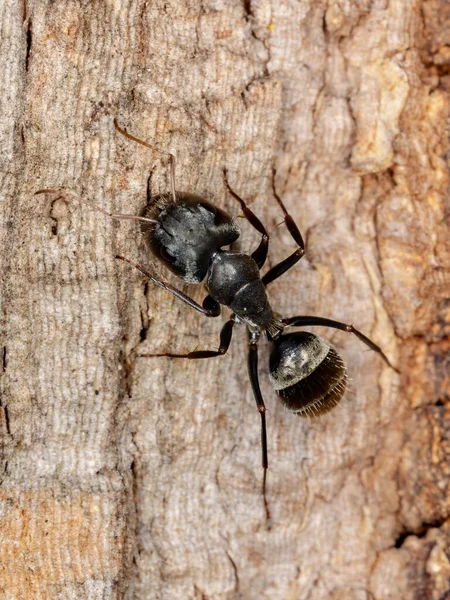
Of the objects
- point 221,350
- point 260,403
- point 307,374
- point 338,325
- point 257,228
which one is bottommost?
point 260,403

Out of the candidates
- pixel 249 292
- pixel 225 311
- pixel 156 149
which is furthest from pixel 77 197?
pixel 225 311

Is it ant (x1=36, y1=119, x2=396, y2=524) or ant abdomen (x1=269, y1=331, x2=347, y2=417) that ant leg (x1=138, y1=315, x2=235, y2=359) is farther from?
ant abdomen (x1=269, y1=331, x2=347, y2=417)

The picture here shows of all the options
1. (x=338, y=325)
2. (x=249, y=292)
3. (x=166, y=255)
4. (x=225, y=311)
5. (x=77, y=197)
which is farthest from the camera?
(x=225, y=311)

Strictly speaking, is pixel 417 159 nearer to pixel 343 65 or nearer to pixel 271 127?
pixel 343 65

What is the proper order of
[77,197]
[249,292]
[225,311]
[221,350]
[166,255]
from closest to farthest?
[77,197], [166,255], [221,350], [249,292], [225,311]

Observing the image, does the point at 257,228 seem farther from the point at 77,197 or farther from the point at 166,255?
the point at 77,197
